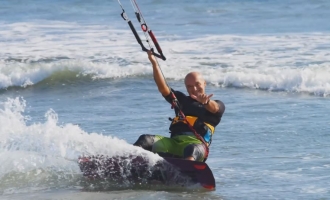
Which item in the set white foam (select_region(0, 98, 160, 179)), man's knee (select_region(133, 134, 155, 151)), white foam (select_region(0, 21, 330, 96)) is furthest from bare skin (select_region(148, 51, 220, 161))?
white foam (select_region(0, 21, 330, 96))

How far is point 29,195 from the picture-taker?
816cm

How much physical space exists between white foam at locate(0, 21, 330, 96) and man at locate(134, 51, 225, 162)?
6014mm

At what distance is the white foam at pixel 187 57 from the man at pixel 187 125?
19.7ft

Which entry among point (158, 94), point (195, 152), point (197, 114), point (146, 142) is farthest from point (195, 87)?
point (158, 94)

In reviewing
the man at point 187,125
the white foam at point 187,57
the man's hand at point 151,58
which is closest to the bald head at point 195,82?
the man at point 187,125

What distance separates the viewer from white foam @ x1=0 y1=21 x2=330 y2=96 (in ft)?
51.5

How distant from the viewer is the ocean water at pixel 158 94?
8.45 meters

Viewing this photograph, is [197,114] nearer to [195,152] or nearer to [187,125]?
[187,125]

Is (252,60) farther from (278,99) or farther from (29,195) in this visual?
(29,195)

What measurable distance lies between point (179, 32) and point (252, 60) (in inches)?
205

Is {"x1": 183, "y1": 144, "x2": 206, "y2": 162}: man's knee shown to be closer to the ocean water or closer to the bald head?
the ocean water

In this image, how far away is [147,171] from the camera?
8.26 meters

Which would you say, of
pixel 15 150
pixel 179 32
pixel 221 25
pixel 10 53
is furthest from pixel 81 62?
pixel 15 150

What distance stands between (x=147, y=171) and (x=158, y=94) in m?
6.24
